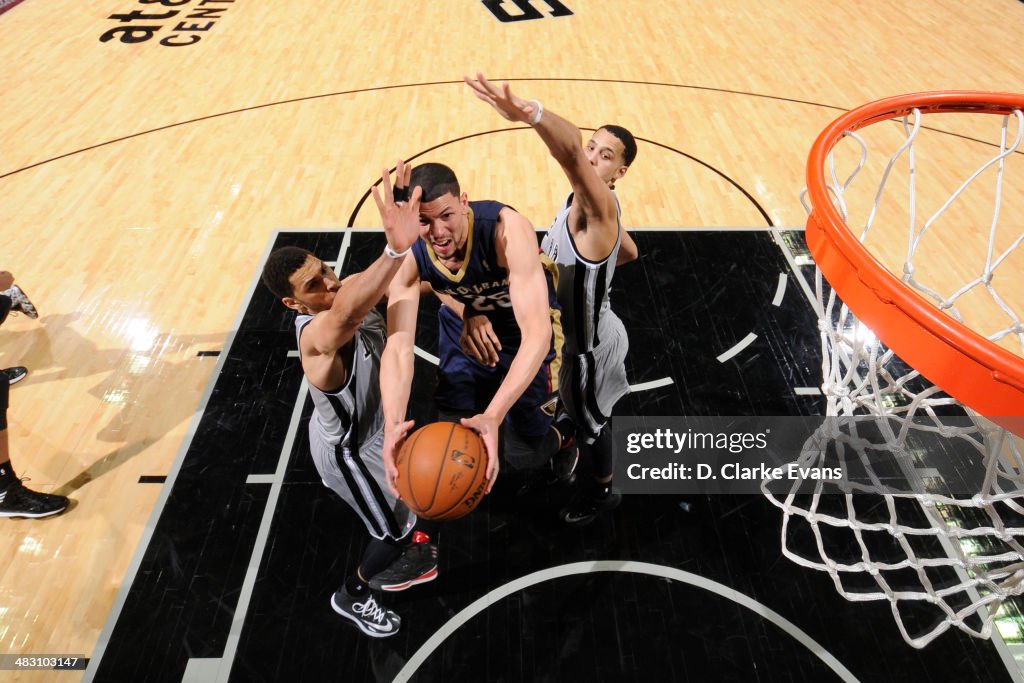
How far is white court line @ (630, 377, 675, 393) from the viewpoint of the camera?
4.44m

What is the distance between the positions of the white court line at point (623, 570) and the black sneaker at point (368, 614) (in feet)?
0.61

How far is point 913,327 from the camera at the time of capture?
2197 millimetres

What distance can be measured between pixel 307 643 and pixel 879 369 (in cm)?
293

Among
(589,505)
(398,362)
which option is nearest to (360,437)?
(398,362)

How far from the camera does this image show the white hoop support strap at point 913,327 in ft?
6.57

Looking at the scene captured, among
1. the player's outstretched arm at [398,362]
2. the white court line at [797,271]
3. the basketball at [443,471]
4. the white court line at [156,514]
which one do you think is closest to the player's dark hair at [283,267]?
the player's outstretched arm at [398,362]

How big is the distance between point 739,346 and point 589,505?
178 cm

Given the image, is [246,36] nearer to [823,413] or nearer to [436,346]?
[436,346]

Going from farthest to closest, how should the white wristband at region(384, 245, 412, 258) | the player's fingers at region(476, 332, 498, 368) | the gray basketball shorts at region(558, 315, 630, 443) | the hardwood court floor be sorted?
the hardwood court floor, the gray basketball shorts at region(558, 315, 630, 443), the player's fingers at region(476, 332, 498, 368), the white wristband at region(384, 245, 412, 258)

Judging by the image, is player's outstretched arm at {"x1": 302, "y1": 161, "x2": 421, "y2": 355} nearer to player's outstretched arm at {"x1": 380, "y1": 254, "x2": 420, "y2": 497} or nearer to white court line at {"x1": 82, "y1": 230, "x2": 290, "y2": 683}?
player's outstretched arm at {"x1": 380, "y1": 254, "x2": 420, "y2": 497}

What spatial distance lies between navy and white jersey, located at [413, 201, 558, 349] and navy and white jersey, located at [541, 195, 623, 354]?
0.52ft

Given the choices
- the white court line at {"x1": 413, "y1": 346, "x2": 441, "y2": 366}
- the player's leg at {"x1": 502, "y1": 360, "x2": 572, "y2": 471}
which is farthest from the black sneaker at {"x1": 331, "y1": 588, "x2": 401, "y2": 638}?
the white court line at {"x1": 413, "y1": 346, "x2": 441, "y2": 366}

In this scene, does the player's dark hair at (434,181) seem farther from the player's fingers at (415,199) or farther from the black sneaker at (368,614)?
the black sneaker at (368,614)

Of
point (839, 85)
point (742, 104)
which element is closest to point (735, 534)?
point (742, 104)
